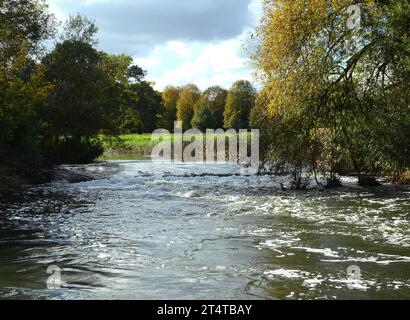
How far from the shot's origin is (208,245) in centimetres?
937

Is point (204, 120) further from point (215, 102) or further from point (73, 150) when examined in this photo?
point (73, 150)

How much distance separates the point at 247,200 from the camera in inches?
650

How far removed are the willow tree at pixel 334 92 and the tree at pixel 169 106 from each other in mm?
82262

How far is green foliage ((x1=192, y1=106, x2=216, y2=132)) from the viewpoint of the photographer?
89.5 meters

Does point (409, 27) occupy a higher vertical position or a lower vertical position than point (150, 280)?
→ higher

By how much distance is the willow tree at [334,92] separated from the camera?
1611 cm

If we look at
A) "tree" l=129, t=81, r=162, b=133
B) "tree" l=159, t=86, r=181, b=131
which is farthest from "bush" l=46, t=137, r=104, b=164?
"tree" l=159, t=86, r=181, b=131

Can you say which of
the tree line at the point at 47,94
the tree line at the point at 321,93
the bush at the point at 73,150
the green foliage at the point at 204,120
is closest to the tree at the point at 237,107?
the green foliage at the point at 204,120

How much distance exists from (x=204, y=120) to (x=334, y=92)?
72917 millimetres

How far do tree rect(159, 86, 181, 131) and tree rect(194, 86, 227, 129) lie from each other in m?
7.19
